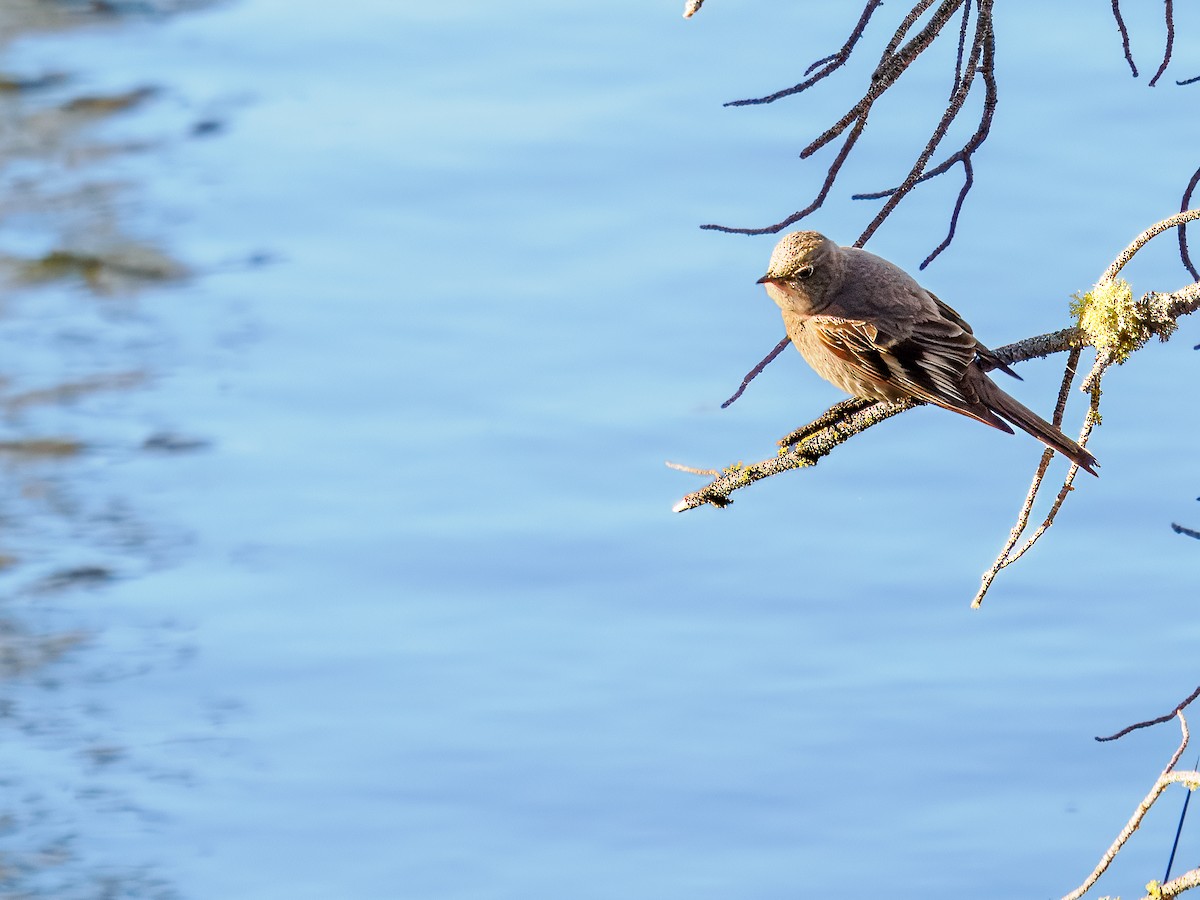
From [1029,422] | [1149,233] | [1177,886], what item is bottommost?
[1177,886]

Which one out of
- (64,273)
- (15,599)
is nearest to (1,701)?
(15,599)

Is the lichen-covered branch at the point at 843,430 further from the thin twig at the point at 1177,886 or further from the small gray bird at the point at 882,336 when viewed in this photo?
the thin twig at the point at 1177,886

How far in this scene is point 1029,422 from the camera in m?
3.99

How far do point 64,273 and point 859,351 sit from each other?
1090 centimetres

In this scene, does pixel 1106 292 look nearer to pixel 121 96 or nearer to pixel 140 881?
pixel 140 881

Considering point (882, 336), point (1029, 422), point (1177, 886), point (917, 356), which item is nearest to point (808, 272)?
point (882, 336)

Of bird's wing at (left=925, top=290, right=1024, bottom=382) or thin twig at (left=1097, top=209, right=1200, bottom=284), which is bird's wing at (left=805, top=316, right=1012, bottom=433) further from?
thin twig at (left=1097, top=209, right=1200, bottom=284)

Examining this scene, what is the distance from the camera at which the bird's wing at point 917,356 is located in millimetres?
4012

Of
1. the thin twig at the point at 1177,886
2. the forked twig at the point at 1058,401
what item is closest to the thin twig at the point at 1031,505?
the forked twig at the point at 1058,401

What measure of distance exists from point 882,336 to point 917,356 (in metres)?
0.14

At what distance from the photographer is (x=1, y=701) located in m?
10.1

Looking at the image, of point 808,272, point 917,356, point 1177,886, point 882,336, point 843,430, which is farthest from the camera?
point 808,272

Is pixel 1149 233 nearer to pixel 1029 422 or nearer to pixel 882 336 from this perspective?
pixel 1029 422

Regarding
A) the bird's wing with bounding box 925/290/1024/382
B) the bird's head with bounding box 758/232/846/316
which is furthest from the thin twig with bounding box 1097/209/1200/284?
the bird's head with bounding box 758/232/846/316
